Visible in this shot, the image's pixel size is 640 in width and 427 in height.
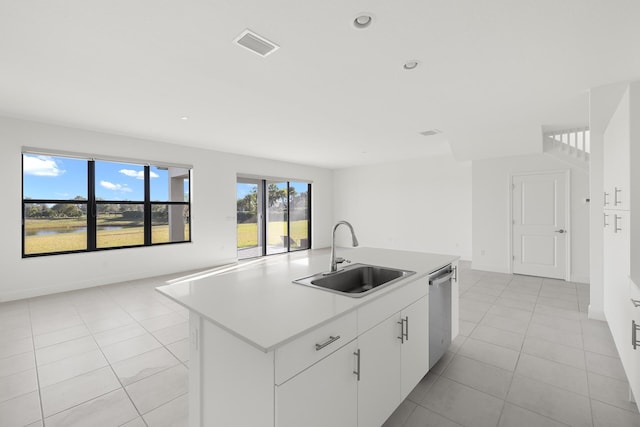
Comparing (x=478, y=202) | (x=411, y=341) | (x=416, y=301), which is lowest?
(x=411, y=341)

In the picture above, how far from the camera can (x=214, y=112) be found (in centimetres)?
365

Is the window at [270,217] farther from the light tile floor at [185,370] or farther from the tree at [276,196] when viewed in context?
the light tile floor at [185,370]

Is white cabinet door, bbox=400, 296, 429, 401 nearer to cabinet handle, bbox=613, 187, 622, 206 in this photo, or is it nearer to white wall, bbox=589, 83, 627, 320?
cabinet handle, bbox=613, 187, 622, 206

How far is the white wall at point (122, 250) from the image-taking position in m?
3.91

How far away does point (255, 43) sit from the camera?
214 cm

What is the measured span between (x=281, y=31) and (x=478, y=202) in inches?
205

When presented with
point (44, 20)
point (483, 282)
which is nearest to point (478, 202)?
point (483, 282)

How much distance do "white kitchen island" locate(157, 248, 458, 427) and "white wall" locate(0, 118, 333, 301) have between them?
4.09 m

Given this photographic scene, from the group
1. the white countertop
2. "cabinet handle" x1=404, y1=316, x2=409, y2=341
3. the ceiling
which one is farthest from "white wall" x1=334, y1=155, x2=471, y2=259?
"cabinet handle" x1=404, y1=316, x2=409, y2=341

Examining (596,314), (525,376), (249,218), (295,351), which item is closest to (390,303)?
(295,351)

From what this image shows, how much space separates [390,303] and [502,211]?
5001mm

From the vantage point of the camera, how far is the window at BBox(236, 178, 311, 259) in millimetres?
6953

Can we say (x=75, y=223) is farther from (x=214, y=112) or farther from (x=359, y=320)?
(x=359, y=320)

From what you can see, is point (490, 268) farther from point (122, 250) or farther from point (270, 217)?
point (122, 250)
